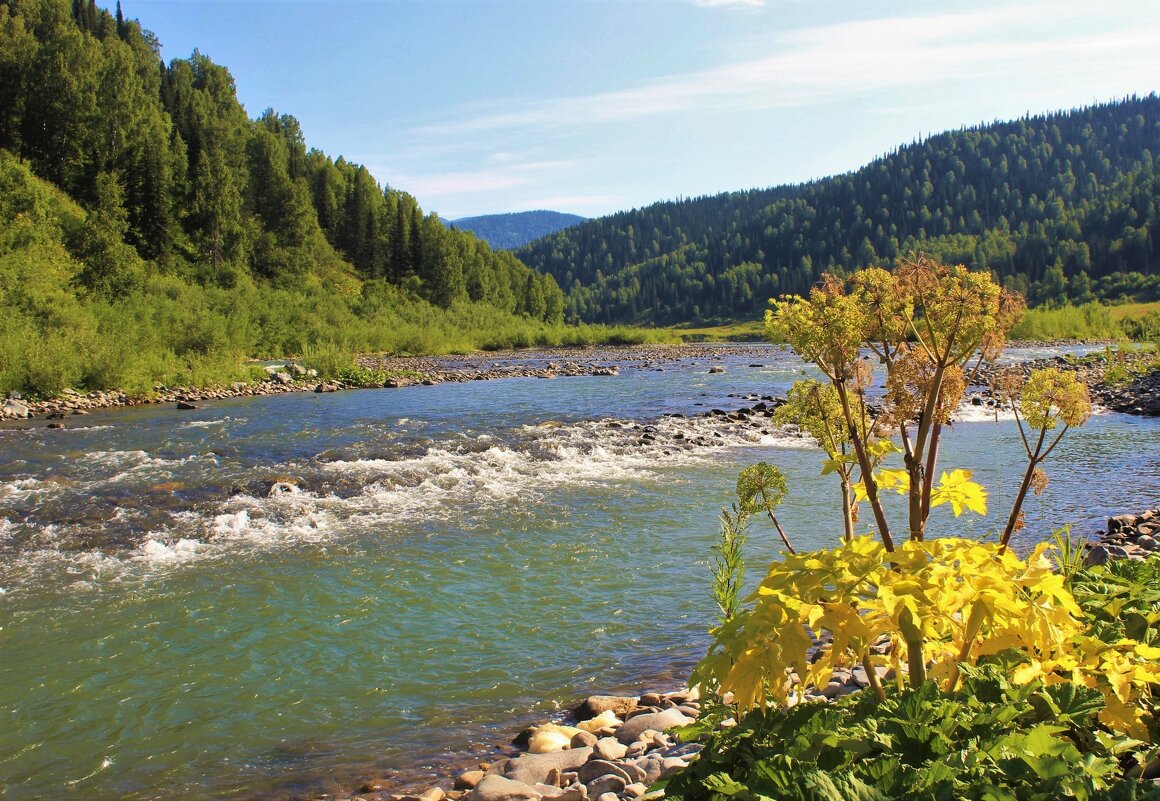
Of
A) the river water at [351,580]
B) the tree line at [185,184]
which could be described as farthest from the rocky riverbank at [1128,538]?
the tree line at [185,184]

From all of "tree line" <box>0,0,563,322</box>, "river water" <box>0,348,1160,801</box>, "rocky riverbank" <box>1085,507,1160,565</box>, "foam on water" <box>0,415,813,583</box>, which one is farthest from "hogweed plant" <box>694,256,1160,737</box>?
"tree line" <box>0,0,563,322</box>

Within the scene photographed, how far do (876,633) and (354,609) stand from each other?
7.55 m

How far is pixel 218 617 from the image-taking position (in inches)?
344

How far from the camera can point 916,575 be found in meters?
2.62

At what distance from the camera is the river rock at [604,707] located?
625 centimetres

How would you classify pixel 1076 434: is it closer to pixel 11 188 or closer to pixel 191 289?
pixel 191 289

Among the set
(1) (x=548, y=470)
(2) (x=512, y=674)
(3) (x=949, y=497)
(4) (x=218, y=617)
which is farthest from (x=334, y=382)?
(3) (x=949, y=497)

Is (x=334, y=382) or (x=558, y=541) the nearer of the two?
(x=558, y=541)

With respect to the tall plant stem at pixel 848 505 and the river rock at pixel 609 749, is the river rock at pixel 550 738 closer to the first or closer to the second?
the river rock at pixel 609 749

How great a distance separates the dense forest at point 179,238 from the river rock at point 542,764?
29.7 meters

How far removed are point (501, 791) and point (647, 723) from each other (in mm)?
1321

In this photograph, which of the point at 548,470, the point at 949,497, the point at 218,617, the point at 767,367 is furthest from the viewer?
the point at 767,367

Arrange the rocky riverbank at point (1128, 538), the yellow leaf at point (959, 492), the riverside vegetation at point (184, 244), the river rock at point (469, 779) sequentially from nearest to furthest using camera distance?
the yellow leaf at point (959, 492)
the river rock at point (469, 779)
the rocky riverbank at point (1128, 538)
the riverside vegetation at point (184, 244)

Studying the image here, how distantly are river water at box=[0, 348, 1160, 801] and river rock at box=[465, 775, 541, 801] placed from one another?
759 mm
